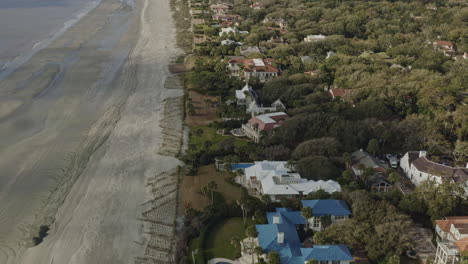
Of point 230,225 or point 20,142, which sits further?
point 20,142

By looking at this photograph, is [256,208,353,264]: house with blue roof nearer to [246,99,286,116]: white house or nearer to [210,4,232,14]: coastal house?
[246,99,286,116]: white house

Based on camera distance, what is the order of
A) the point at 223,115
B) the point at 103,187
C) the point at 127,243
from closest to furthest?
the point at 127,243
the point at 103,187
the point at 223,115

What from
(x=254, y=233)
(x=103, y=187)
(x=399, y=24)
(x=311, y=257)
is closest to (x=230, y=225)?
(x=254, y=233)

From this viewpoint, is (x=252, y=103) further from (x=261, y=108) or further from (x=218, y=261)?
(x=218, y=261)

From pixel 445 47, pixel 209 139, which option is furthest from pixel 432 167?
pixel 445 47

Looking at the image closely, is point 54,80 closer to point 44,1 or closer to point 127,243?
point 127,243

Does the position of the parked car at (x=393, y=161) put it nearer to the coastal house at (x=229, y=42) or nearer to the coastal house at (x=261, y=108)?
the coastal house at (x=261, y=108)

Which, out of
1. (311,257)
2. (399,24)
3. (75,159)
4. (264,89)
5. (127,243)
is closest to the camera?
(311,257)
